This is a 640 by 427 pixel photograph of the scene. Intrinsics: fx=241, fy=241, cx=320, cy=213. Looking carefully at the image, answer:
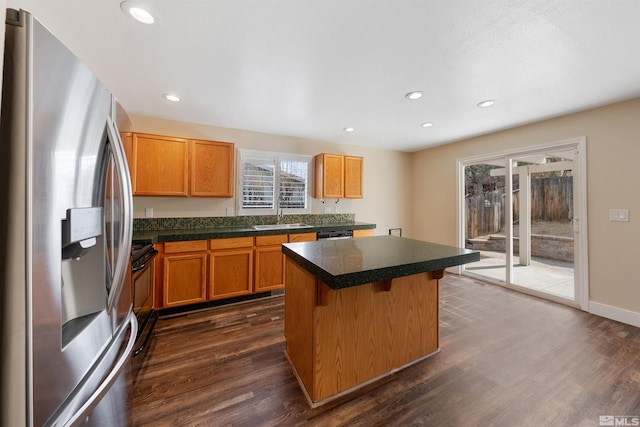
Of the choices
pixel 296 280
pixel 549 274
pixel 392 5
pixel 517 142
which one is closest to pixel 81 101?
pixel 296 280

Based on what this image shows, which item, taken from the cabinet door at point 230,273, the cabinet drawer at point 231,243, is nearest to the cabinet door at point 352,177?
the cabinet drawer at point 231,243

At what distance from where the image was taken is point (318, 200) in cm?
441

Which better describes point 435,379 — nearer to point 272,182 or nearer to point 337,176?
point 337,176

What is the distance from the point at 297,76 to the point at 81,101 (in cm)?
181

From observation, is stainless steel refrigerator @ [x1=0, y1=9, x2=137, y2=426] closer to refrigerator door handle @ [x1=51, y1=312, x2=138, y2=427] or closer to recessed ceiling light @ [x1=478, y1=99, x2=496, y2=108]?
refrigerator door handle @ [x1=51, y1=312, x2=138, y2=427]

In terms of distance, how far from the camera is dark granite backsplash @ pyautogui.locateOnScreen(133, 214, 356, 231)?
128 inches

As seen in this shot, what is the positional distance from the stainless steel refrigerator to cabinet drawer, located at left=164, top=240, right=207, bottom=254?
2051 mm

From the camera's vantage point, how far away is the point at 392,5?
1431 mm

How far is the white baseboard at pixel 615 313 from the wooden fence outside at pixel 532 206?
109 centimetres

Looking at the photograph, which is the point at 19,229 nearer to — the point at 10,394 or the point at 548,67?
the point at 10,394

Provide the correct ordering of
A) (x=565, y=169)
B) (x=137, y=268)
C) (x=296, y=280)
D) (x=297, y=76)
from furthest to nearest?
(x=565, y=169), (x=297, y=76), (x=137, y=268), (x=296, y=280)

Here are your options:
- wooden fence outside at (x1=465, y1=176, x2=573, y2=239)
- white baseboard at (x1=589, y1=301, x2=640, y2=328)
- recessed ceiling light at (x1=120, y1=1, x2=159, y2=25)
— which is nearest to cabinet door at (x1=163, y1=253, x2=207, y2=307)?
recessed ceiling light at (x1=120, y1=1, x2=159, y2=25)

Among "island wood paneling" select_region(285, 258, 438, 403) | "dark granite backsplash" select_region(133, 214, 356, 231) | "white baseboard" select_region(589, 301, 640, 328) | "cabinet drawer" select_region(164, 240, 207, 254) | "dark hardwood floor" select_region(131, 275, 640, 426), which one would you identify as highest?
"dark granite backsplash" select_region(133, 214, 356, 231)

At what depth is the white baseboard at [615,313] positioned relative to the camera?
8.55ft
